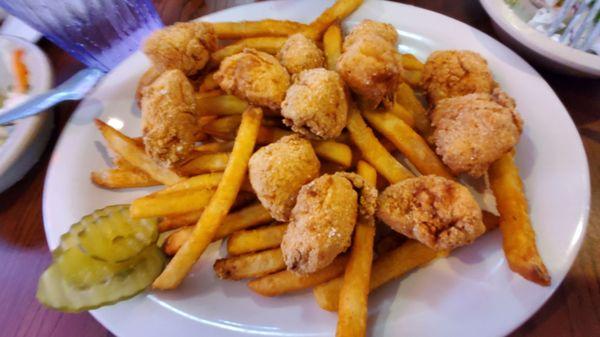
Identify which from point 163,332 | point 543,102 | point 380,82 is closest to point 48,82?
point 163,332

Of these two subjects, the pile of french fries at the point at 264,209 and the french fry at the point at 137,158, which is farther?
the french fry at the point at 137,158

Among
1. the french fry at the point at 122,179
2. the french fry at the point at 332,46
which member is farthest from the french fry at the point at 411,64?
the french fry at the point at 122,179

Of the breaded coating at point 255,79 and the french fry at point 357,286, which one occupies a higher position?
the breaded coating at point 255,79

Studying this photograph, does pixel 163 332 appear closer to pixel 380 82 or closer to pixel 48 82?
pixel 380 82

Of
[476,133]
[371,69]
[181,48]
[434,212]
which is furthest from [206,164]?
[476,133]

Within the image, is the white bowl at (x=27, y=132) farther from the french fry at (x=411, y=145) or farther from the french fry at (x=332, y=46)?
the french fry at (x=411, y=145)

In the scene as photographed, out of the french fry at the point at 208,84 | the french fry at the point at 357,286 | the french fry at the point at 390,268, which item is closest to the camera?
the french fry at the point at 357,286

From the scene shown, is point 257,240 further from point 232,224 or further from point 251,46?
point 251,46

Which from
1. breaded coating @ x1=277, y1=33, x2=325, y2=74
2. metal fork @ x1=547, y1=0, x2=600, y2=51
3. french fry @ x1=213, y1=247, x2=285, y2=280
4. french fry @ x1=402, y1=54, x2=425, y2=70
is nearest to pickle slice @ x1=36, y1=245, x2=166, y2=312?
french fry @ x1=213, y1=247, x2=285, y2=280
